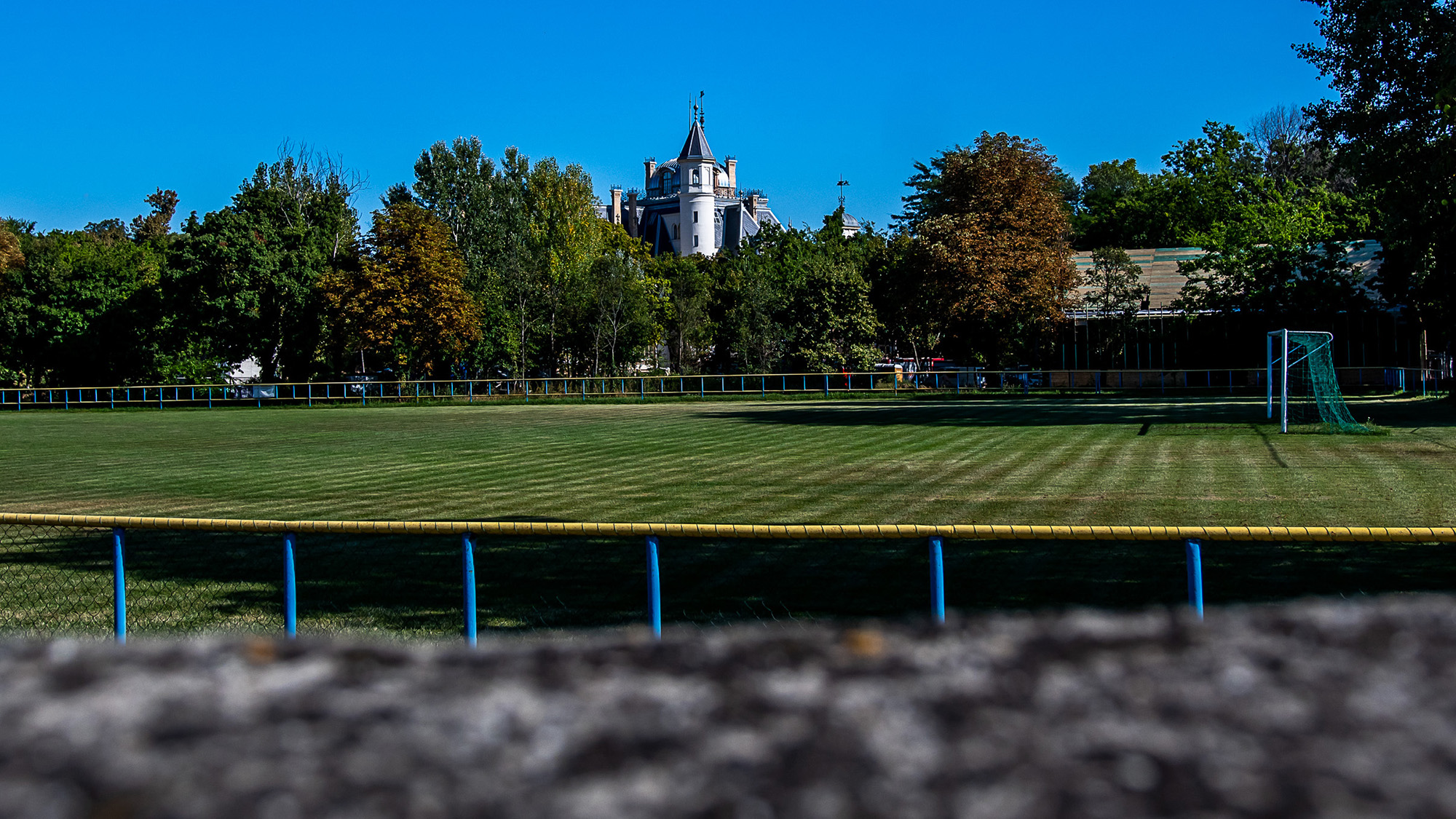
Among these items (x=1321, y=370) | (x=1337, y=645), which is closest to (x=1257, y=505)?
(x=1337, y=645)

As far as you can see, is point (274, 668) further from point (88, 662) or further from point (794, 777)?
point (794, 777)

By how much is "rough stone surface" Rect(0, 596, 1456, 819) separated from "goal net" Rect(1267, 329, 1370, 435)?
26.9 meters

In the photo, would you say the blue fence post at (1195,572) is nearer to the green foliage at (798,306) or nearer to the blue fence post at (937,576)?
the blue fence post at (937,576)

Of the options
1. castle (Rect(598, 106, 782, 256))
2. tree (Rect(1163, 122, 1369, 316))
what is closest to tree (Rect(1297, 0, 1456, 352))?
tree (Rect(1163, 122, 1369, 316))

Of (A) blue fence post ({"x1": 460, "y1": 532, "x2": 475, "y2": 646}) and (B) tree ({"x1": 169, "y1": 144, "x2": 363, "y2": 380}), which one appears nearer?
(A) blue fence post ({"x1": 460, "y1": 532, "x2": 475, "y2": 646})

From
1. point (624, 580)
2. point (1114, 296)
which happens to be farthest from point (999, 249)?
point (624, 580)

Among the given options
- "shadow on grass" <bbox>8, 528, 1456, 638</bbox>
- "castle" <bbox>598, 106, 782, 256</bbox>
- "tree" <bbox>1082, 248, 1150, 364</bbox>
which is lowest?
"shadow on grass" <bbox>8, 528, 1456, 638</bbox>

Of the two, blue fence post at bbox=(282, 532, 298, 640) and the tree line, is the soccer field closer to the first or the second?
blue fence post at bbox=(282, 532, 298, 640)

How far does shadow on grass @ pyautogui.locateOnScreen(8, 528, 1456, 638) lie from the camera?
954cm

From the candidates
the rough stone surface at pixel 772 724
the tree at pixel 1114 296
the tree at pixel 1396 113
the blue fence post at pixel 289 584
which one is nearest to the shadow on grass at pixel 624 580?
the blue fence post at pixel 289 584

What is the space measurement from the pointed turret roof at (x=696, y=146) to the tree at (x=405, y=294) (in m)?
117

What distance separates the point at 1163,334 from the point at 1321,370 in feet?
86.1

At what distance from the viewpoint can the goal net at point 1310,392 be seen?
87.1 ft

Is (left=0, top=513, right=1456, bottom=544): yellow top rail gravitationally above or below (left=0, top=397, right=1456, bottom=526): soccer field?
above
